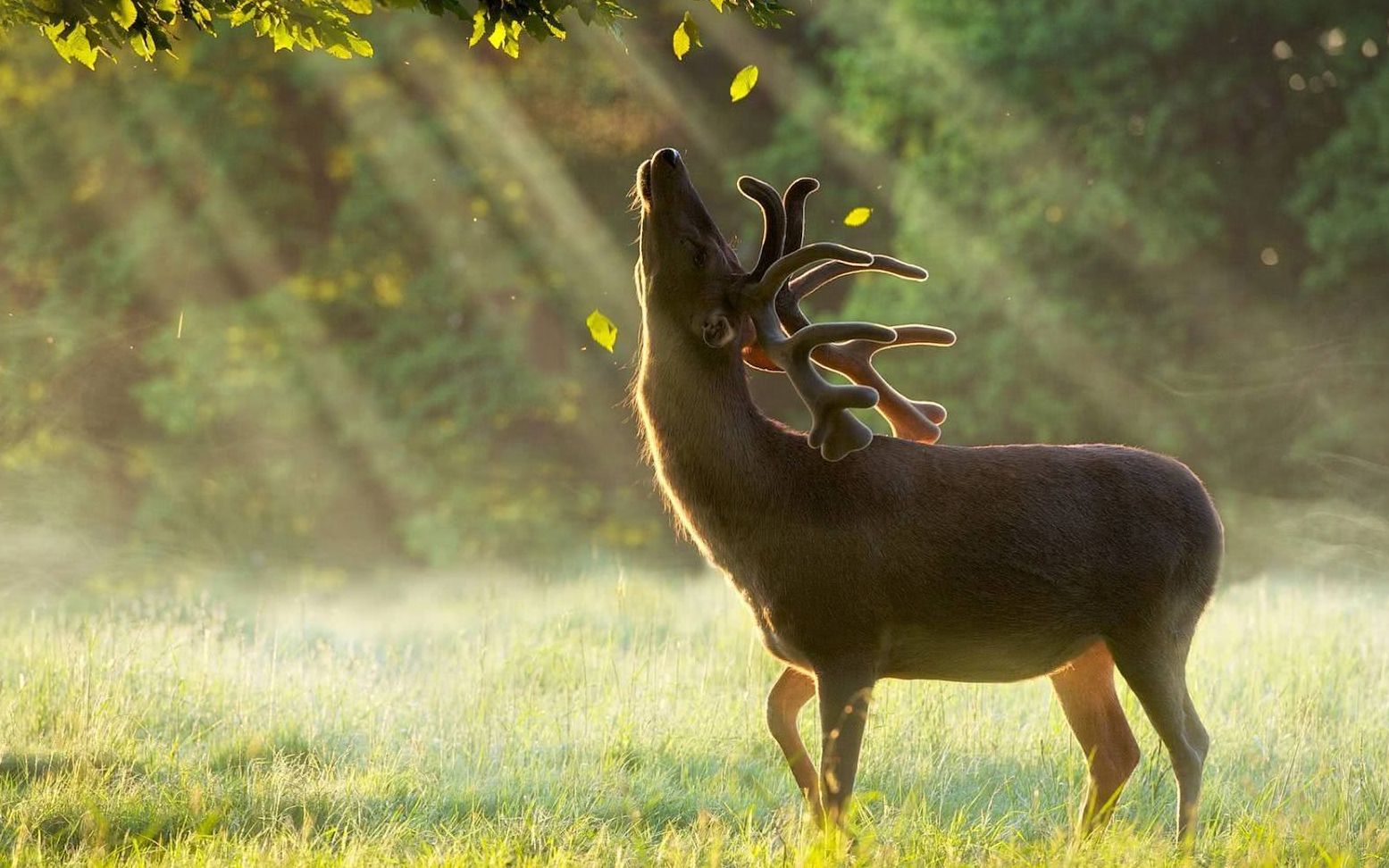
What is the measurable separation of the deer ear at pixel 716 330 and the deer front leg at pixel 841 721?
1.14 meters

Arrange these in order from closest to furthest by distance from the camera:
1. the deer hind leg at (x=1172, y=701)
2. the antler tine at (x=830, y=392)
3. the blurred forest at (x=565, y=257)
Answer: the antler tine at (x=830, y=392) → the deer hind leg at (x=1172, y=701) → the blurred forest at (x=565, y=257)

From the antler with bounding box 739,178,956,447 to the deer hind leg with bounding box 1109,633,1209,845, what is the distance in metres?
1.03

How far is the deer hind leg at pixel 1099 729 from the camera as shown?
18.4ft

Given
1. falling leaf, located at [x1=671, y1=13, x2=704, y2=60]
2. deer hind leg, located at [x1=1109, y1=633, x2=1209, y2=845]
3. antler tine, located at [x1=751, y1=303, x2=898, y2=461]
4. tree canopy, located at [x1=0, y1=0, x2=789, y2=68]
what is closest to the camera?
antler tine, located at [x1=751, y1=303, x2=898, y2=461]

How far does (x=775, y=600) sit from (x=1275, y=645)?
549 centimetres

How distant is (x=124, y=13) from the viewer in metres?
5.35

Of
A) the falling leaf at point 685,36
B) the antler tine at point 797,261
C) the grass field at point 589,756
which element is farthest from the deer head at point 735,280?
the grass field at point 589,756

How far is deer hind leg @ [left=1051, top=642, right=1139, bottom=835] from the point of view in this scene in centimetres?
561

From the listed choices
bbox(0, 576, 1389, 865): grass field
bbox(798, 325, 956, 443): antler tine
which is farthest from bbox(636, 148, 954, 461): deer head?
bbox(0, 576, 1389, 865): grass field

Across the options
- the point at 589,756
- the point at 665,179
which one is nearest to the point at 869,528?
the point at 665,179

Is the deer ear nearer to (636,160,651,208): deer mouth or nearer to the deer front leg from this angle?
(636,160,651,208): deer mouth

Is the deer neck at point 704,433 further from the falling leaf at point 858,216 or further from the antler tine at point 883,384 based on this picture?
the falling leaf at point 858,216

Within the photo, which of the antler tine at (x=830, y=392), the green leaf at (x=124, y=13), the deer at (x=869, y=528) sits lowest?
the deer at (x=869, y=528)

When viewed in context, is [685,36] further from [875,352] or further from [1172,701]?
[1172,701]
